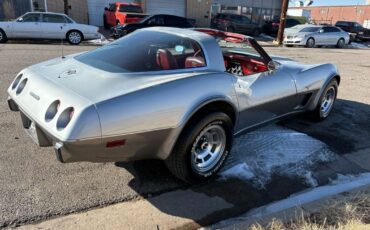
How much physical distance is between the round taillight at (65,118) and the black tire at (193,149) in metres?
1.01

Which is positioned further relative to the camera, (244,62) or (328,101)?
(328,101)

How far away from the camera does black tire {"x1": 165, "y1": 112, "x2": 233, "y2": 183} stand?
318cm

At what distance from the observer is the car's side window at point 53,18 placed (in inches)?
574

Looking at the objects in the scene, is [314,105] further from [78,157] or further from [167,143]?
[78,157]

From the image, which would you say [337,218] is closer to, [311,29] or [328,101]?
[328,101]

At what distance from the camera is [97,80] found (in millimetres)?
2998

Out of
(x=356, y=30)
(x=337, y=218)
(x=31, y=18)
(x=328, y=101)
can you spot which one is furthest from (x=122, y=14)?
(x=356, y=30)

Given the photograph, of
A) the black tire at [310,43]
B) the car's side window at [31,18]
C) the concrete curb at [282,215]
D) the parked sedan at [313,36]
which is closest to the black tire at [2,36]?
the car's side window at [31,18]

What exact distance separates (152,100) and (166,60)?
0.71 meters

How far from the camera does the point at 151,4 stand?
2534 centimetres

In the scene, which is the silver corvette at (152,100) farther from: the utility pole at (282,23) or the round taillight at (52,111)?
the utility pole at (282,23)

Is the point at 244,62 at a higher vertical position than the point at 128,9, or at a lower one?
lower

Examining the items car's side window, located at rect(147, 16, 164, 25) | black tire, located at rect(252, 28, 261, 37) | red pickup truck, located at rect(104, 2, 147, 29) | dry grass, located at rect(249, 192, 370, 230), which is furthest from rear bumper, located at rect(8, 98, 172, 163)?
black tire, located at rect(252, 28, 261, 37)

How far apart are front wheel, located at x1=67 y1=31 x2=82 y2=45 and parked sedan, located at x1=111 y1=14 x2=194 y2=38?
173 cm
